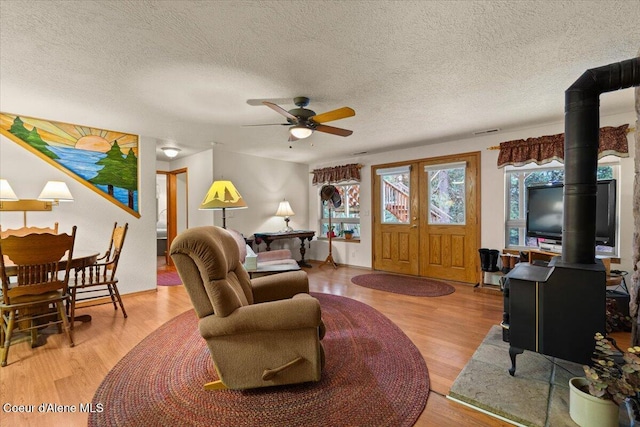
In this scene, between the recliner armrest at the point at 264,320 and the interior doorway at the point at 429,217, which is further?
the interior doorway at the point at 429,217

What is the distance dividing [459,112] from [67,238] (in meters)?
4.05

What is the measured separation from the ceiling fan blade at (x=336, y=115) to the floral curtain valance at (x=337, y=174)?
10.0 feet

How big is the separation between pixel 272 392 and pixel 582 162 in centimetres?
253

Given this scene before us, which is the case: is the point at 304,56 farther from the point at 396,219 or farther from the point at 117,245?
the point at 396,219

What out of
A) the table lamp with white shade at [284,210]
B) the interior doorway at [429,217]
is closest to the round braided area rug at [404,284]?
the interior doorway at [429,217]

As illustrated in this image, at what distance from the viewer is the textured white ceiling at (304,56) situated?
163cm

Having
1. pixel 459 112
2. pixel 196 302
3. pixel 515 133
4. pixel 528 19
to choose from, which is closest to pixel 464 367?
pixel 196 302

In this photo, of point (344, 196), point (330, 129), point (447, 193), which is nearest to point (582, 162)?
point (330, 129)

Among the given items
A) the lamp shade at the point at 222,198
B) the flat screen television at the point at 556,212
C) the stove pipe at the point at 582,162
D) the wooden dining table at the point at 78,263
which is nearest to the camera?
the stove pipe at the point at 582,162

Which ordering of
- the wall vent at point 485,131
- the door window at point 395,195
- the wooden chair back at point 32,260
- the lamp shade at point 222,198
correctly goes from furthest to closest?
the door window at point 395,195, the wall vent at point 485,131, the lamp shade at point 222,198, the wooden chair back at point 32,260

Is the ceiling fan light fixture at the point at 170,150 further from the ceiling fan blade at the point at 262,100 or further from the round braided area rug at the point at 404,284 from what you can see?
the round braided area rug at the point at 404,284

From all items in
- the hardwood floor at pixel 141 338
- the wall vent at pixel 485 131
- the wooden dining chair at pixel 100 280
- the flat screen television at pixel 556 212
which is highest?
the wall vent at pixel 485 131

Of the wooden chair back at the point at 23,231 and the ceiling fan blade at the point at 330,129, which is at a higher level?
the ceiling fan blade at the point at 330,129

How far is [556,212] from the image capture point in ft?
10.9
